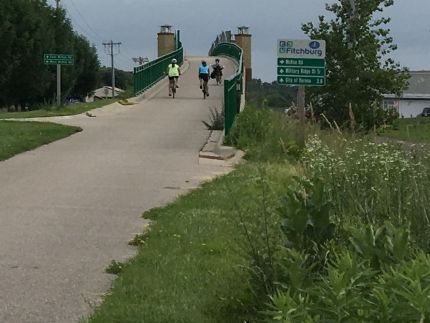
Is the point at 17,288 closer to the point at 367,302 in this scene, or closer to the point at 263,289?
the point at 263,289

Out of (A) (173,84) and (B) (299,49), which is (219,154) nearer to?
(B) (299,49)

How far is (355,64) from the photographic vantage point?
31.2 metres

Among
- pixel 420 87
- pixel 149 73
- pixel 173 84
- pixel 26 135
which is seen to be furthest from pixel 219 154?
pixel 420 87

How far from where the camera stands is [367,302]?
297 cm

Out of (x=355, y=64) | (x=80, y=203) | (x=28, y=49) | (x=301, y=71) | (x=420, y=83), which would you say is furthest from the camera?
(x=420, y=83)

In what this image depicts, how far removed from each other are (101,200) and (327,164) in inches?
182

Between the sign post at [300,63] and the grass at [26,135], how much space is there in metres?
5.42

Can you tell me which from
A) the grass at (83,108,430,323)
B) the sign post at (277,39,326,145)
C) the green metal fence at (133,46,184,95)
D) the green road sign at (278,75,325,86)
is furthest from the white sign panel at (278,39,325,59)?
the green metal fence at (133,46,184,95)

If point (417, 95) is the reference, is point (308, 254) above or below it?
below

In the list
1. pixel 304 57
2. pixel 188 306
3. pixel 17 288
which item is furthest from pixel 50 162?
pixel 188 306

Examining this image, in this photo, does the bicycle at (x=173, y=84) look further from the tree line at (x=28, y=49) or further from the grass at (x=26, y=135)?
the grass at (x=26, y=135)

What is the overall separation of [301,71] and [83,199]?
25.6ft

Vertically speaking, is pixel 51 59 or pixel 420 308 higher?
pixel 51 59

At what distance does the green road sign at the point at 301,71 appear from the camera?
1627 centimetres
